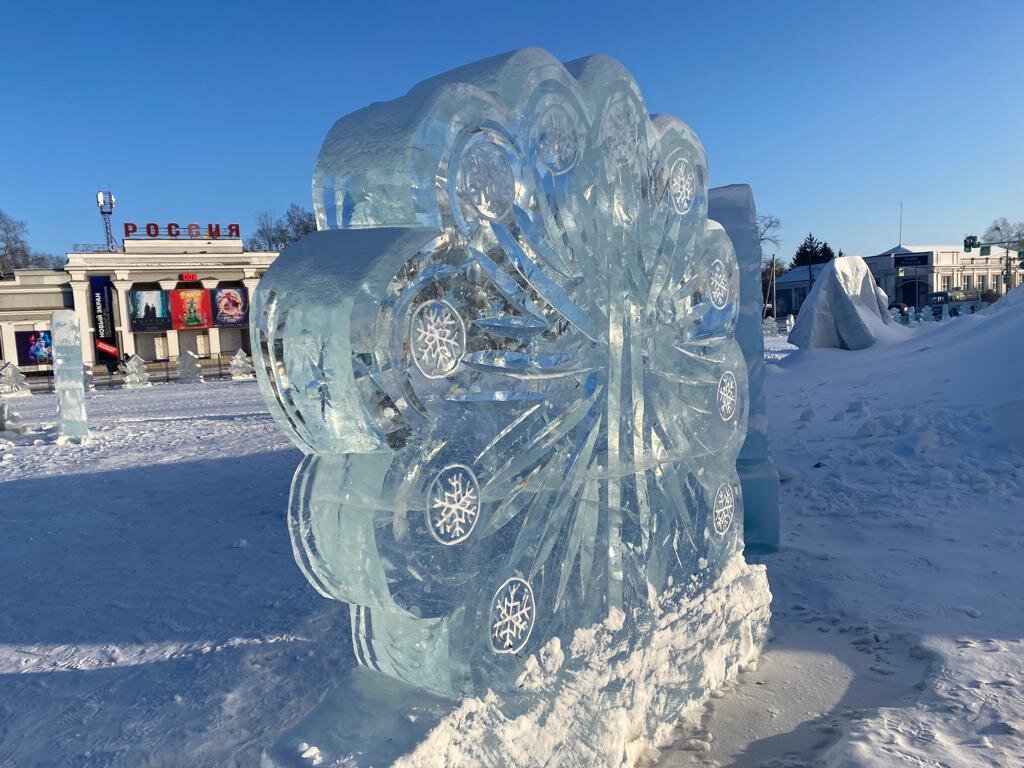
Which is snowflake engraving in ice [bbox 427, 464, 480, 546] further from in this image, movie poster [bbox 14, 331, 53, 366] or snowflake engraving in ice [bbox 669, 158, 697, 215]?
movie poster [bbox 14, 331, 53, 366]

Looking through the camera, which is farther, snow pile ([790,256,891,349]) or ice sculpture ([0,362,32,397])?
ice sculpture ([0,362,32,397])

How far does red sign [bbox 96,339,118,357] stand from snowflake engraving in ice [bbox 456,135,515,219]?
119ft

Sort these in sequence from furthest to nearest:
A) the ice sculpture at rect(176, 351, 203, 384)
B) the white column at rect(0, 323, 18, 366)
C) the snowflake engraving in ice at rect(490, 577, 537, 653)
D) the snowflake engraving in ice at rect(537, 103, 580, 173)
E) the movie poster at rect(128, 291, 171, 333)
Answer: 1. the movie poster at rect(128, 291, 171, 333)
2. the white column at rect(0, 323, 18, 366)
3. the ice sculpture at rect(176, 351, 203, 384)
4. the snowflake engraving in ice at rect(537, 103, 580, 173)
5. the snowflake engraving in ice at rect(490, 577, 537, 653)

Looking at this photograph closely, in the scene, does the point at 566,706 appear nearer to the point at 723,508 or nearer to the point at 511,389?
the point at 511,389

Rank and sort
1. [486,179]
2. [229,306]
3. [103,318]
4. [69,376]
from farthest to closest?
1. [229,306]
2. [103,318]
3. [69,376]
4. [486,179]

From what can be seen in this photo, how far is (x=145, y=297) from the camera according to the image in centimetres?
3428

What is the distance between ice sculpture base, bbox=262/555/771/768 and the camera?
1.83 meters

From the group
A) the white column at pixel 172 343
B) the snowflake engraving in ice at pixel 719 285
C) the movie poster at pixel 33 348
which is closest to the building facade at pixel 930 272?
the white column at pixel 172 343

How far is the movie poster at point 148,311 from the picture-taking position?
34188 millimetres

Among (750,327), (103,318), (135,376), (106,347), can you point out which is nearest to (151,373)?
(106,347)

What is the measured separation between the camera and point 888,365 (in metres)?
11.8

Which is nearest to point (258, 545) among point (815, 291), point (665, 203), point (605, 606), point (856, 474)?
point (605, 606)

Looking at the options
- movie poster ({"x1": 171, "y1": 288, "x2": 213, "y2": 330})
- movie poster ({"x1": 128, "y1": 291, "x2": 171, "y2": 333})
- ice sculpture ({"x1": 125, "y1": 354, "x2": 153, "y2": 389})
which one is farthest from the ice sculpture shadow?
movie poster ({"x1": 171, "y1": 288, "x2": 213, "y2": 330})

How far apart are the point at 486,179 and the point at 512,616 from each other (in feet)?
4.29
